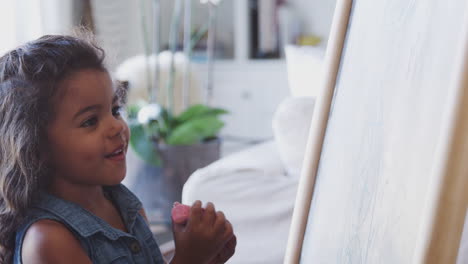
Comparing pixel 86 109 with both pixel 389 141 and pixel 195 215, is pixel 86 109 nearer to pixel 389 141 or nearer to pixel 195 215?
pixel 195 215

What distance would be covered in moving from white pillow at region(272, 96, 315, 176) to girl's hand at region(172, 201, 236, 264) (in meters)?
0.61

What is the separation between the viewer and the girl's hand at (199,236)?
78 cm

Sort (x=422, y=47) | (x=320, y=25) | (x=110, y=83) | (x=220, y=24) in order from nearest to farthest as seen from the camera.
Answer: (x=422, y=47) → (x=110, y=83) → (x=320, y=25) → (x=220, y=24)

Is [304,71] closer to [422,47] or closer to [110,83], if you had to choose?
[110,83]

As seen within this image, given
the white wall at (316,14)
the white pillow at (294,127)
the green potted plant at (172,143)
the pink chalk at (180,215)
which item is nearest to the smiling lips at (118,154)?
the pink chalk at (180,215)

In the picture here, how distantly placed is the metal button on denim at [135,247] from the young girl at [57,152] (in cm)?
2

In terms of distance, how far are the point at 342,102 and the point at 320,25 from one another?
2859 mm

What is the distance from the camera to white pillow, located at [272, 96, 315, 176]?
1373mm

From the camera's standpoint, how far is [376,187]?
0.60 meters

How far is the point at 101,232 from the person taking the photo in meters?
Answer: 0.75

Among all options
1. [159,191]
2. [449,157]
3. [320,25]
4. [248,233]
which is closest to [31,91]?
[449,157]

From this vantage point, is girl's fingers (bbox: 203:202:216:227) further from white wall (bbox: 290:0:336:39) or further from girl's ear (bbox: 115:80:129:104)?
white wall (bbox: 290:0:336:39)

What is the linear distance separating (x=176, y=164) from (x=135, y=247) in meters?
1.33

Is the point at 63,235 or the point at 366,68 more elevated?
the point at 366,68
